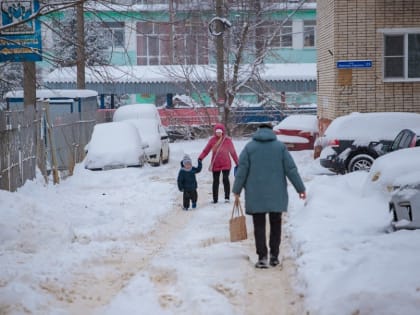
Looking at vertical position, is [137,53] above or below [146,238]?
above

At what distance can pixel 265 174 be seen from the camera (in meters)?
9.53

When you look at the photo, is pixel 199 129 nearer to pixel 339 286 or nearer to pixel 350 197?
pixel 350 197

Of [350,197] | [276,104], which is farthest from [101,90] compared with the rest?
[350,197]

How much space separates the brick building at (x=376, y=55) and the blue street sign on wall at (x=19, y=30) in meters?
11.3

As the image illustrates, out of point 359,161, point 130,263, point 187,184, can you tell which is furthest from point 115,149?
point 130,263

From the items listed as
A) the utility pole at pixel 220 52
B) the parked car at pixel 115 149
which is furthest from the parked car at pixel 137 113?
the parked car at pixel 115 149

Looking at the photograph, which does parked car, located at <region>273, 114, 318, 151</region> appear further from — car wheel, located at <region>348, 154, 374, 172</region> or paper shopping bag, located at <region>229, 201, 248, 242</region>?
paper shopping bag, located at <region>229, 201, 248, 242</region>

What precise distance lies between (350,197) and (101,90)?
112 ft

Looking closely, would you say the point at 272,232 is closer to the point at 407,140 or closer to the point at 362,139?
Result: the point at 407,140

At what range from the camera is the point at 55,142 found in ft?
70.7

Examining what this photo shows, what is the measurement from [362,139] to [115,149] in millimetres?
6919

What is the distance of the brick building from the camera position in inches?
912

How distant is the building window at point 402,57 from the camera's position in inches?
916

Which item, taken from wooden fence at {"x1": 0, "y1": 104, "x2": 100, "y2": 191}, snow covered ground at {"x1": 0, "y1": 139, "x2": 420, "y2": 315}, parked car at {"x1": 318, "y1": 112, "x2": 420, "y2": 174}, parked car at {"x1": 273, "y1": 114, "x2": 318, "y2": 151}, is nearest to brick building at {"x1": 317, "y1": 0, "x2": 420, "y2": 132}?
parked car at {"x1": 273, "y1": 114, "x2": 318, "y2": 151}
